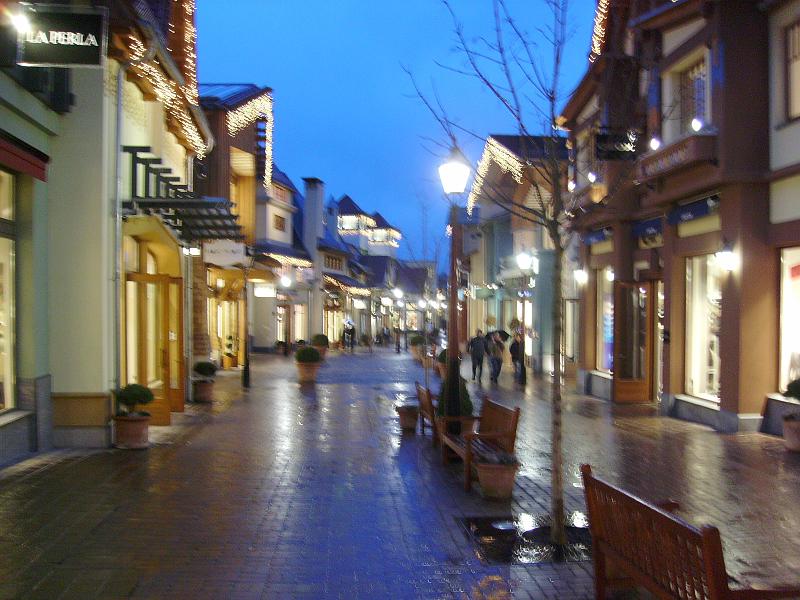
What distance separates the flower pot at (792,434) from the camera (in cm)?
1112

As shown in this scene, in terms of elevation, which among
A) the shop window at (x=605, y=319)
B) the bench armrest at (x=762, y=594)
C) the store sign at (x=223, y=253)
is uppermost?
the store sign at (x=223, y=253)

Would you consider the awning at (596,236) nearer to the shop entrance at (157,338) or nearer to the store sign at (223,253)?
the store sign at (223,253)

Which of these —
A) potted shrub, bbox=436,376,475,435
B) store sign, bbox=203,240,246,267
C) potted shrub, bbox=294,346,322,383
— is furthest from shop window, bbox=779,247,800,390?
store sign, bbox=203,240,246,267

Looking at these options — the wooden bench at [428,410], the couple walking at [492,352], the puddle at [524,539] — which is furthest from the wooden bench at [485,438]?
the couple walking at [492,352]

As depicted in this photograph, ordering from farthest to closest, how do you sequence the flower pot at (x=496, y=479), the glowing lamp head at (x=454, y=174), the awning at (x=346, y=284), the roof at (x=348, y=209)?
the roof at (x=348, y=209) → the awning at (x=346, y=284) → the glowing lamp head at (x=454, y=174) → the flower pot at (x=496, y=479)

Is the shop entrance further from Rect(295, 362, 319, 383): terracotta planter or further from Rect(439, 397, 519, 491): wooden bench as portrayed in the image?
Rect(295, 362, 319, 383): terracotta planter

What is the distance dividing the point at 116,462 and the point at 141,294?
4.32 m

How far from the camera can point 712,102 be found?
13531 millimetres

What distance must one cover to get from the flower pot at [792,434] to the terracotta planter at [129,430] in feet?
29.3

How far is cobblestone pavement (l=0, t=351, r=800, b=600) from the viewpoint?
19.1 ft

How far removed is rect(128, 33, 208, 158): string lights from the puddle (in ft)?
27.0

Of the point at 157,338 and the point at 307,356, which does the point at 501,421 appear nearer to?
the point at 157,338

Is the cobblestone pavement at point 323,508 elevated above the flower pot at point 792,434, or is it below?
below

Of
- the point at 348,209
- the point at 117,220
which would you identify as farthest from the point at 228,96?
the point at 348,209
